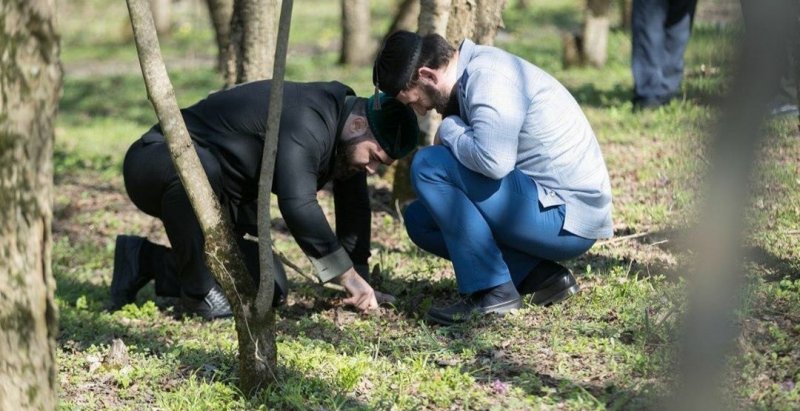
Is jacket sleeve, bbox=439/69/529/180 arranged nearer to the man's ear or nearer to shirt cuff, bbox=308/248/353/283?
the man's ear

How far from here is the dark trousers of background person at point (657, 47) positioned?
970 cm

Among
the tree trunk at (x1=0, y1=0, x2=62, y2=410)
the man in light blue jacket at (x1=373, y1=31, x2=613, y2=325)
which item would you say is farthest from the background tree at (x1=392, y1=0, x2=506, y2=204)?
the tree trunk at (x1=0, y1=0, x2=62, y2=410)

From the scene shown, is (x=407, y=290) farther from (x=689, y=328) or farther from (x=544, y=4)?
(x=544, y=4)

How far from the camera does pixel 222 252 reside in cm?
399

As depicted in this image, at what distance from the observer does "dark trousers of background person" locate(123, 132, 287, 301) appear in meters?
5.32

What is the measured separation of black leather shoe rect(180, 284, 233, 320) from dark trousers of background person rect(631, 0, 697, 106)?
5383 millimetres

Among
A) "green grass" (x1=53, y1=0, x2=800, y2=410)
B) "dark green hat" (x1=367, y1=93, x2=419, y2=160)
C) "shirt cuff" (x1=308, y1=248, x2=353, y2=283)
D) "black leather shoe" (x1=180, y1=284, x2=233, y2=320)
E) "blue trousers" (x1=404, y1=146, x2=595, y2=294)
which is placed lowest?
"black leather shoe" (x1=180, y1=284, x2=233, y2=320)

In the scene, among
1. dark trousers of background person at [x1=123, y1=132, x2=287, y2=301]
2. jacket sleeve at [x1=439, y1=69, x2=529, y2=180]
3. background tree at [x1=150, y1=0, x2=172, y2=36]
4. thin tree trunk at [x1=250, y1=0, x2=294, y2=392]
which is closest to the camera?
thin tree trunk at [x1=250, y1=0, x2=294, y2=392]

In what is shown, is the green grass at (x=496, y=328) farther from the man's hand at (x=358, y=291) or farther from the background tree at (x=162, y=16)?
the background tree at (x=162, y=16)

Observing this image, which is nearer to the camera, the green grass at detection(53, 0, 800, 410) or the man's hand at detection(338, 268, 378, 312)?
the green grass at detection(53, 0, 800, 410)

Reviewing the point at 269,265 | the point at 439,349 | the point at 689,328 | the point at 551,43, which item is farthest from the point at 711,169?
the point at 551,43

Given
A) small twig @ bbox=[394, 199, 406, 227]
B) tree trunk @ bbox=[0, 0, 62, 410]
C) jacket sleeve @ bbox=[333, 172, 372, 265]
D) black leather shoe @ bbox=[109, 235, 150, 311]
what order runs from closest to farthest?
tree trunk @ bbox=[0, 0, 62, 410] → jacket sleeve @ bbox=[333, 172, 372, 265] → black leather shoe @ bbox=[109, 235, 150, 311] → small twig @ bbox=[394, 199, 406, 227]

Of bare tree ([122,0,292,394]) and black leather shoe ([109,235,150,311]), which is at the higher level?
bare tree ([122,0,292,394])

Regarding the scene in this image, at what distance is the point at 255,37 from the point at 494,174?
3.22m
